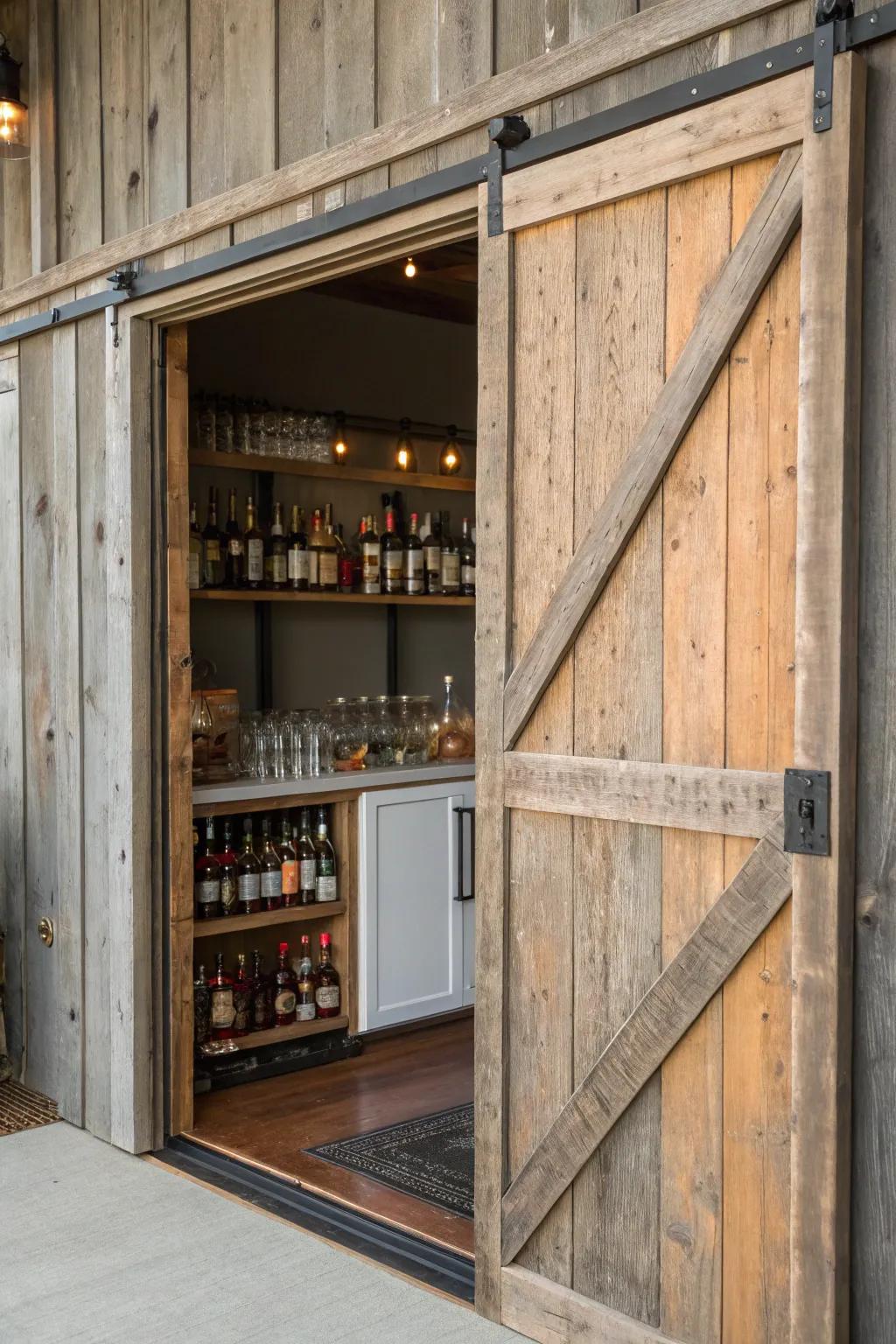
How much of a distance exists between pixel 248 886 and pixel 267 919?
128 millimetres

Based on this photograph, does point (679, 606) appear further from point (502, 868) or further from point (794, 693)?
point (502, 868)

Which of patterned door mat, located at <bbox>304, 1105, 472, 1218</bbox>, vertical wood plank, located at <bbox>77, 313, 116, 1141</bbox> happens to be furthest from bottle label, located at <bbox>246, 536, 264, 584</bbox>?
patterned door mat, located at <bbox>304, 1105, 472, 1218</bbox>

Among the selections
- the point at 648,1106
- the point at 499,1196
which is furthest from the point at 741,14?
the point at 499,1196

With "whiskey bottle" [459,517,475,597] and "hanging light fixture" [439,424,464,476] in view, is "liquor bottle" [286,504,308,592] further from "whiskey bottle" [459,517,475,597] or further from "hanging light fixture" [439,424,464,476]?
"hanging light fixture" [439,424,464,476]

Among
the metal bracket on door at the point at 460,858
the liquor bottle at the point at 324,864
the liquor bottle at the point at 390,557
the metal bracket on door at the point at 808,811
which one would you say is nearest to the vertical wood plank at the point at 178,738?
the liquor bottle at the point at 324,864

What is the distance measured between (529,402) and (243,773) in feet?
7.70

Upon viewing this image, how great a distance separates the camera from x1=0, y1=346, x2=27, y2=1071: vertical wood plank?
4445 mm

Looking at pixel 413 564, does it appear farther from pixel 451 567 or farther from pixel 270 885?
pixel 270 885

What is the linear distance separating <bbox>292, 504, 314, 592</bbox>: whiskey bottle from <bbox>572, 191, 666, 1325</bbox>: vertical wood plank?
2.63 m

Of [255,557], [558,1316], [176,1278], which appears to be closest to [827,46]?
[558,1316]

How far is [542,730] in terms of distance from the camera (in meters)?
2.76

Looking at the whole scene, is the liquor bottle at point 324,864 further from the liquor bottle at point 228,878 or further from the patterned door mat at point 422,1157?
the patterned door mat at point 422,1157

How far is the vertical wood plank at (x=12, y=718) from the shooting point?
4.45m

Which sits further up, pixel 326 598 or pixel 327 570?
pixel 327 570
